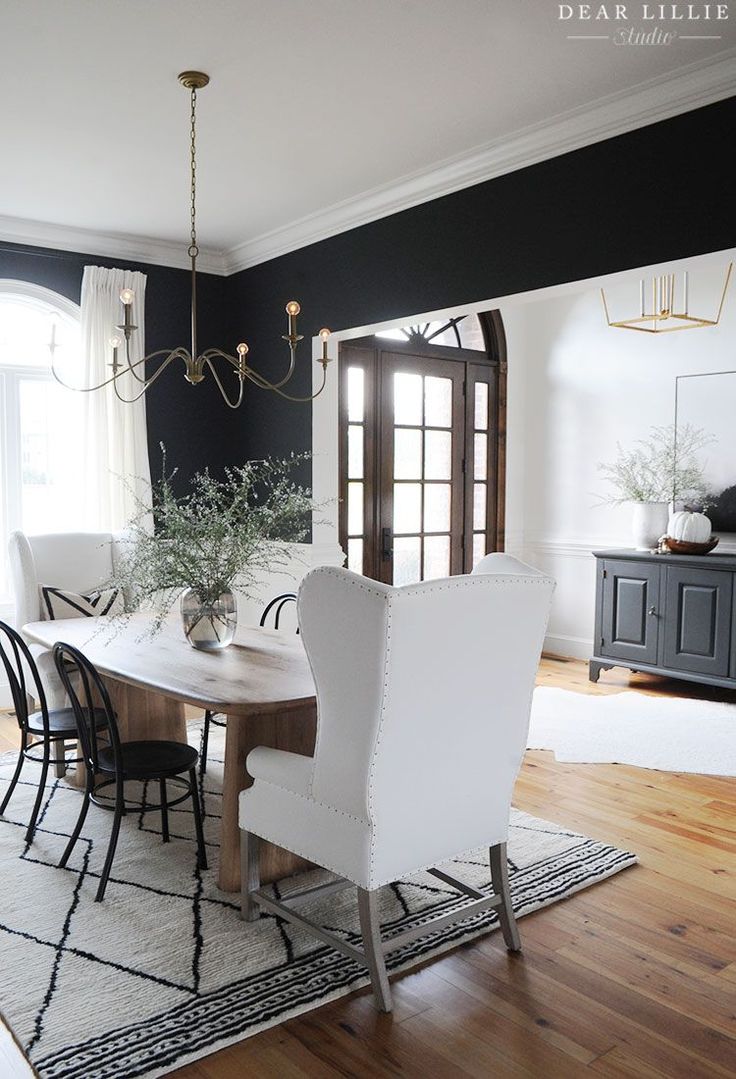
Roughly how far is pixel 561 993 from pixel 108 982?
3.89ft

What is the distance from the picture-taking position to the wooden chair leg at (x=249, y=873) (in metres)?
2.67

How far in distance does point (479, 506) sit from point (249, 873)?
15.3 feet

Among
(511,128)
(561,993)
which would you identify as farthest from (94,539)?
(561,993)

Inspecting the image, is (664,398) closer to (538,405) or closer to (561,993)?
(538,405)

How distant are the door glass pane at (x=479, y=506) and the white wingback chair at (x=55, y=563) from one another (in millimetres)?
3012

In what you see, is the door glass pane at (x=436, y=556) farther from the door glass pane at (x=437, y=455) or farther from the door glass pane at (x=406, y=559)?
the door glass pane at (x=437, y=455)

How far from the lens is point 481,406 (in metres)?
6.98

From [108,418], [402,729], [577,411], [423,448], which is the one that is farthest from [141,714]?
[577,411]

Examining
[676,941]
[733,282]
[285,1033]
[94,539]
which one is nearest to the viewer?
[285,1033]

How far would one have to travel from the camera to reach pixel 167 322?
582 cm

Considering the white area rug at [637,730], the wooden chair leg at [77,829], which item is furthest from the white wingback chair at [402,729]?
the white area rug at [637,730]

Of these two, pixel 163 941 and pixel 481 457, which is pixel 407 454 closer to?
pixel 481 457

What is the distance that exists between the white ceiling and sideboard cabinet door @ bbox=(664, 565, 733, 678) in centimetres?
273

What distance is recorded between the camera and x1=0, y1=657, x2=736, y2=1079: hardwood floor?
2.08m
